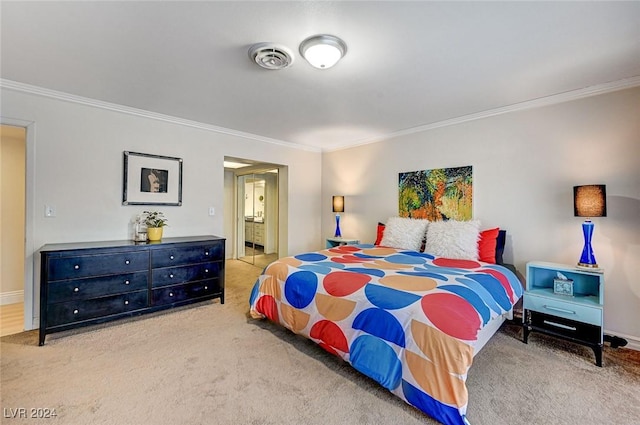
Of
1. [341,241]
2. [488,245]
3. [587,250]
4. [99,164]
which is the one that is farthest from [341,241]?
[99,164]

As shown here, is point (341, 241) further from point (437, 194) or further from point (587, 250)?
point (587, 250)

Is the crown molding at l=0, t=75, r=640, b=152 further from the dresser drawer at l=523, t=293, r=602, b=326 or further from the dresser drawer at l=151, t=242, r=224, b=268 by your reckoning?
Result: the dresser drawer at l=523, t=293, r=602, b=326

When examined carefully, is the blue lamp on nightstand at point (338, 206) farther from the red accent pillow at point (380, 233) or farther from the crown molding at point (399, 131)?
the crown molding at point (399, 131)

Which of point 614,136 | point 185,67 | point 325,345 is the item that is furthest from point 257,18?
point 614,136

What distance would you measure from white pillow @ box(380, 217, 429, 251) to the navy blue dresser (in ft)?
7.19

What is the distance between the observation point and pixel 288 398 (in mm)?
1801

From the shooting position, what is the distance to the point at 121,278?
2.85 meters

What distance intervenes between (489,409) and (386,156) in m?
3.45

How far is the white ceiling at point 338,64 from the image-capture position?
1.71 metres

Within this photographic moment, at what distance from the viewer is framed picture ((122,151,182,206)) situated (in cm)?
334

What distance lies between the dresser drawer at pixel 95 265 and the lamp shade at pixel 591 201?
4.28 m

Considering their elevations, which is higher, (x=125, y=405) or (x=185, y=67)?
(x=185, y=67)

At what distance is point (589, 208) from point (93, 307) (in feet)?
15.4

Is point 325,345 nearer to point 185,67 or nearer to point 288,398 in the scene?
point 288,398
